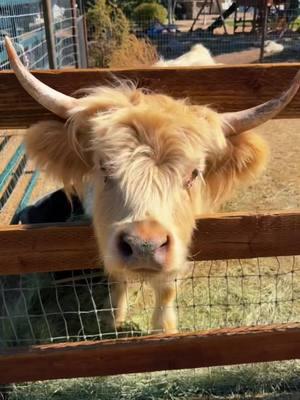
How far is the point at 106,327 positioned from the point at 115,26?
38.4 ft

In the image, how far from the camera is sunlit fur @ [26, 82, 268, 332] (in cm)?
230

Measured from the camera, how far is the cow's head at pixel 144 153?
2189 millimetres

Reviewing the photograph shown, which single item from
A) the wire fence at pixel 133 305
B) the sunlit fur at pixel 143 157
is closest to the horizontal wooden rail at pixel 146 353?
the sunlit fur at pixel 143 157

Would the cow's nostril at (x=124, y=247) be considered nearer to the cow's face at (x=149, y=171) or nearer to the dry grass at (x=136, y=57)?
the cow's face at (x=149, y=171)

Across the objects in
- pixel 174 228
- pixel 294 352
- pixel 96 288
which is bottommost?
pixel 96 288

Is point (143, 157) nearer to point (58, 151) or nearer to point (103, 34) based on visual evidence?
point (58, 151)

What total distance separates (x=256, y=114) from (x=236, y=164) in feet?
1.20

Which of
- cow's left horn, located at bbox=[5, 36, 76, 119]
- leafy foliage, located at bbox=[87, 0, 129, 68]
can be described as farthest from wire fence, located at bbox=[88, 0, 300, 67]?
cow's left horn, located at bbox=[5, 36, 76, 119]

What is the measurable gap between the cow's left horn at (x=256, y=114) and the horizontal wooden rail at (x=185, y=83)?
127mm

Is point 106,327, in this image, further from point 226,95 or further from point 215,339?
point 226,95

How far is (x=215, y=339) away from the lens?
2568mm

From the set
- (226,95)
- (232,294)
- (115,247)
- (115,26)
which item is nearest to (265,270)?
(232,294)

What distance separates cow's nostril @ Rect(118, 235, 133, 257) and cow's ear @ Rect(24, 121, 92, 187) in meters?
0.76

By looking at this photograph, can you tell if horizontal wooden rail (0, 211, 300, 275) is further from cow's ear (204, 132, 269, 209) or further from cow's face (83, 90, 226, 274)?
cow's ear (204, 132, 269, 209)
